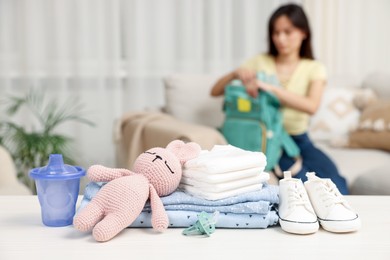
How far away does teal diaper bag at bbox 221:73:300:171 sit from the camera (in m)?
2.26

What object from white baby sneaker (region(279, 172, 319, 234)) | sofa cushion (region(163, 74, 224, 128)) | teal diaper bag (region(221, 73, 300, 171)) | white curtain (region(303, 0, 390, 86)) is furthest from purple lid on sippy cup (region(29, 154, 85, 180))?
white curtain (region(303, 0, 390, 86))

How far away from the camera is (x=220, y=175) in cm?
106

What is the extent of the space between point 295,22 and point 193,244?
5.40ft

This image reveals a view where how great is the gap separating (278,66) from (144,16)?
3.89 feet

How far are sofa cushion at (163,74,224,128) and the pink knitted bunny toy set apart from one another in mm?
1648

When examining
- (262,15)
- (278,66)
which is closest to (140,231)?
(278,66)

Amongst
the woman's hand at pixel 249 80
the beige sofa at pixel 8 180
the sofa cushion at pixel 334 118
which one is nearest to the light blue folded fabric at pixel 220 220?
the beige sofa at pixel 8 180

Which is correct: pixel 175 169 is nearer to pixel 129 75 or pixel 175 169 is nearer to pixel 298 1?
pixel 129 75

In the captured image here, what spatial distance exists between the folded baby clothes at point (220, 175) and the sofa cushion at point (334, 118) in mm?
1904

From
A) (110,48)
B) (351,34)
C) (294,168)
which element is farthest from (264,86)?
(351,34)

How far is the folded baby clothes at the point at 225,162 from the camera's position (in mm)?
1063

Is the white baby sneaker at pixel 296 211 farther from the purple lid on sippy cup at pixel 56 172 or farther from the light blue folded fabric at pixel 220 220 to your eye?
the purple lid on sippy cup at pixel 56 172

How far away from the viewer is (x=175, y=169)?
109cm

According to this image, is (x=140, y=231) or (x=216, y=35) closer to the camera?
(x=140, y=231)
